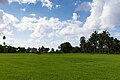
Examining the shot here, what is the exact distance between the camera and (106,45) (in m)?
199

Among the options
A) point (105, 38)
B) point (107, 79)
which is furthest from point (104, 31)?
point (107, 79)

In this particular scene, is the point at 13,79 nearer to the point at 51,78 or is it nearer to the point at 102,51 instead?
the point at 51,78

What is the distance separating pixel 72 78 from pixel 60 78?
41.7 inches

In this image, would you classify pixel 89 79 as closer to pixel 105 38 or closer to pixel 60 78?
pixel 60 78

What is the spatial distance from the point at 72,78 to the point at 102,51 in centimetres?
18011

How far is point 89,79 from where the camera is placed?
867 inches

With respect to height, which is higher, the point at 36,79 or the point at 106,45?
the point at 106,45

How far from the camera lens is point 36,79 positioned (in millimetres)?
21125

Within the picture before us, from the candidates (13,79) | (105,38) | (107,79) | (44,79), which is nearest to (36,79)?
(44,79)

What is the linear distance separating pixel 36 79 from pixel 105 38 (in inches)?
7024

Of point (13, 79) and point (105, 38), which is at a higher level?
point (105, 38)

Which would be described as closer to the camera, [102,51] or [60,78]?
[60,78]

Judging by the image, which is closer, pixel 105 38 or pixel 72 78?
pixel 72 78

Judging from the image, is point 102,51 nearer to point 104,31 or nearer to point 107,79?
point 104,31
